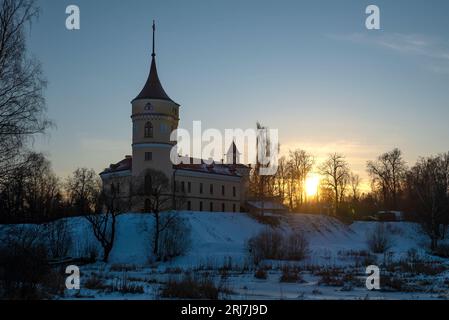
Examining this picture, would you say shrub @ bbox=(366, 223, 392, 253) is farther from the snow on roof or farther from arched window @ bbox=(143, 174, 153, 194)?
arched window @ bbox=(143, 174, 153, 194)

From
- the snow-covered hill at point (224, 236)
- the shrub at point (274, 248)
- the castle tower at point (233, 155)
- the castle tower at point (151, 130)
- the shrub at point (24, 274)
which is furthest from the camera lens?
the castle tower at point (233, 155)

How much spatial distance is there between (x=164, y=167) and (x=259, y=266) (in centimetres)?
2780

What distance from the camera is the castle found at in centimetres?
6038

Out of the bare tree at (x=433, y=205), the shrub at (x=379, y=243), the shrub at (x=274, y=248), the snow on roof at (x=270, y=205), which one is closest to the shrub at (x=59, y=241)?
the shrub at (x=274, y=248)

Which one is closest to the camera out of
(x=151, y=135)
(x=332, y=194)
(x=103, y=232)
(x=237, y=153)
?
(x=103, y=232)

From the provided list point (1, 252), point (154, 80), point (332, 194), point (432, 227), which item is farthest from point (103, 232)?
point (332, 194)

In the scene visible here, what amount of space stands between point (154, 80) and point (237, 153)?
25.1 meters

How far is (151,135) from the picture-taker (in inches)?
2377

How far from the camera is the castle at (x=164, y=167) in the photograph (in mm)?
60375

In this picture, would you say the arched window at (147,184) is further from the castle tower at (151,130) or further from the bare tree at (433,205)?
the bare tree at (433,205)

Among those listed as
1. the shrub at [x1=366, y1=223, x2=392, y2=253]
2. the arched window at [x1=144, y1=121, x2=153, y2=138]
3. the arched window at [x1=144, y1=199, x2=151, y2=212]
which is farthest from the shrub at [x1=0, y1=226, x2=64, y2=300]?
the arched window at [x1=144, y1=121, x2=153, y2=138]

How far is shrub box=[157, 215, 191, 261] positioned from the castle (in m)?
8.95

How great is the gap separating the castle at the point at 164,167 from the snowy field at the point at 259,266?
803 cm
